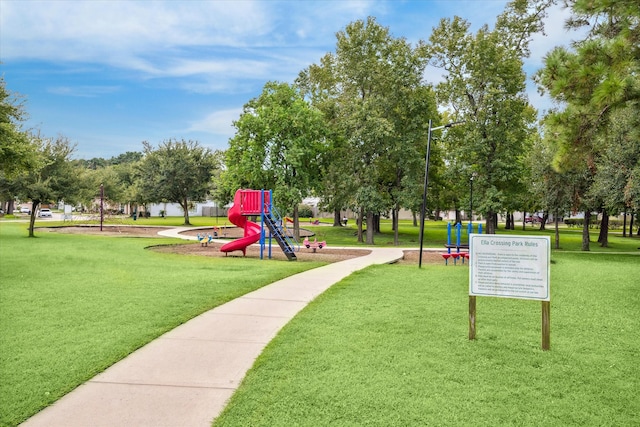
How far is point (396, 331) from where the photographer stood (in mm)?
7227

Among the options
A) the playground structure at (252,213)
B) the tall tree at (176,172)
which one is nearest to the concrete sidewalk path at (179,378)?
the playground structure at (252,213)

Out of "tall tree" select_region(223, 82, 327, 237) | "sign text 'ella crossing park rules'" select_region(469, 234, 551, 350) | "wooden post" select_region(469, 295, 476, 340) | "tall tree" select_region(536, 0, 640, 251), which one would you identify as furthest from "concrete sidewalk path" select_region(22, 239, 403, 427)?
"tall tree" select_region(223, 82, 327, 237)

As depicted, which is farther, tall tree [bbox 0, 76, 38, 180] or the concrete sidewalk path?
tall tree [bbox 0, 76, 38, 180]

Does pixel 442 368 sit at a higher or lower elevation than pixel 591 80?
lower

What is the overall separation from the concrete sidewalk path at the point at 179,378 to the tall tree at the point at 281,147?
2253 centimetres

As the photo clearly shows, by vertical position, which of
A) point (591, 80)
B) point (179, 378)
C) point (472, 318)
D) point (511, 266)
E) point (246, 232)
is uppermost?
point (591, 80)

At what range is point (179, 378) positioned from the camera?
5.21m

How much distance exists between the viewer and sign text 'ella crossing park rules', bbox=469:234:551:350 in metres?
6.48

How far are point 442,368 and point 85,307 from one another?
6394 millimetres

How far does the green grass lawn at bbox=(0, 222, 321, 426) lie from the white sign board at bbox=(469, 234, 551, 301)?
183 inches

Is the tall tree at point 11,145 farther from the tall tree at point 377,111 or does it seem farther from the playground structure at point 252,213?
the tall tree at point 377,111

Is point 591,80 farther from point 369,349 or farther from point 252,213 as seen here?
point 252,213

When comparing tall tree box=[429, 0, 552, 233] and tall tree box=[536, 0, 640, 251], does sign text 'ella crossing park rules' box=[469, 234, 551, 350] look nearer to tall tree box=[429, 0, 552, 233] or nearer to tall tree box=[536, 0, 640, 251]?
tall tree box=[536, 0, 640, 251]

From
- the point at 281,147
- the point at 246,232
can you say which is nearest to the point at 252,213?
the point at 246,232
